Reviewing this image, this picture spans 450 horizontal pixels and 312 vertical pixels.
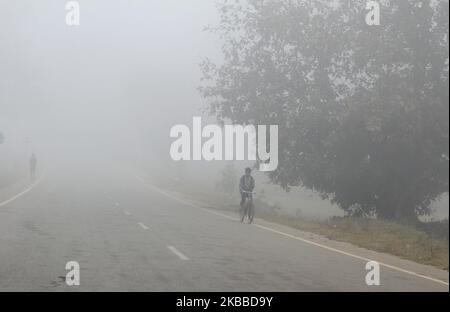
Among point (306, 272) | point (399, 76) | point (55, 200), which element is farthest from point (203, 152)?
point (306, 272)

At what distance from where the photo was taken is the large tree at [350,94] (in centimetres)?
2075

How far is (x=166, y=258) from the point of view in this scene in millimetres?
12117

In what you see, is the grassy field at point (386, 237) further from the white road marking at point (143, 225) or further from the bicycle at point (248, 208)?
the white road marking at point (143, 225)

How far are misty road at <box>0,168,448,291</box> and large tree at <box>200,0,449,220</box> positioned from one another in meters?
5.83

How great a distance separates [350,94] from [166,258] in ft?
50.1

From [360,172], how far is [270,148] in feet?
17.6

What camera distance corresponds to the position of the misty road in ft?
31.1

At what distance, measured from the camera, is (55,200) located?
27969 mm

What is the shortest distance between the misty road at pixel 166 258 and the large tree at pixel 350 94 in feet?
19.1
